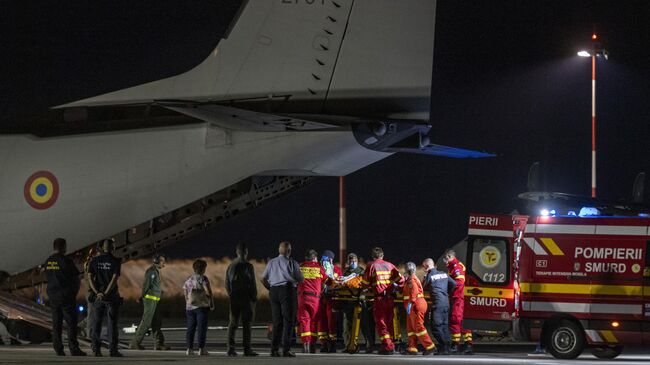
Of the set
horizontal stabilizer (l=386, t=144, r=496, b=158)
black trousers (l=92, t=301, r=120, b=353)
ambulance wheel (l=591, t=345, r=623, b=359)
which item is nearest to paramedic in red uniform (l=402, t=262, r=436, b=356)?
horizontal stabilizer (l=386, t=144, r=496, b=158)

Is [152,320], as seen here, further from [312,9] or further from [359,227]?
Result: [359,227]

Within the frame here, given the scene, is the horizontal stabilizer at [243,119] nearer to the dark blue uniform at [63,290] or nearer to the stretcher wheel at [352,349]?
the dark blue uniform at [63,290]

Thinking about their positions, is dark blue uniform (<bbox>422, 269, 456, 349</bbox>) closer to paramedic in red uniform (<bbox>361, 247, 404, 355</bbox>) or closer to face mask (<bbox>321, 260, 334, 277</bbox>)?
paramedic in red uniform (<bbox>361, 247, 404, 355</bbox>)

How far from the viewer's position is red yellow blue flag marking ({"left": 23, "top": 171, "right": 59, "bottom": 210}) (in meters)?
18.1

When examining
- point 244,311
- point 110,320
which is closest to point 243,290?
point 244,311

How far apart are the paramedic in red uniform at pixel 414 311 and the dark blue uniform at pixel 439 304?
0.55 ft

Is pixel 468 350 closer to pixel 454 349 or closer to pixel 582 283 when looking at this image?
pixel 454 349

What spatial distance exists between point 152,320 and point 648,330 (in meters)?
7.50

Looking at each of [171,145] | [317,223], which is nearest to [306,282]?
[171,145]

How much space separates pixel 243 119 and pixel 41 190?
13.3 feet

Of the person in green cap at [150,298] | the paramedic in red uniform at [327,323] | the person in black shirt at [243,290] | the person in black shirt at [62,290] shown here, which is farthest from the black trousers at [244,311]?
the person in black shirt at [62,290]

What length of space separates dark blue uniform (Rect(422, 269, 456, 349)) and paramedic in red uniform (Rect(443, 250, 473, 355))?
26 centimetres

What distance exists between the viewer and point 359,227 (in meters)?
52.9

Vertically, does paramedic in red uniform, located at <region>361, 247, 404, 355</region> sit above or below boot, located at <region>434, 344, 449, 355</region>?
above
